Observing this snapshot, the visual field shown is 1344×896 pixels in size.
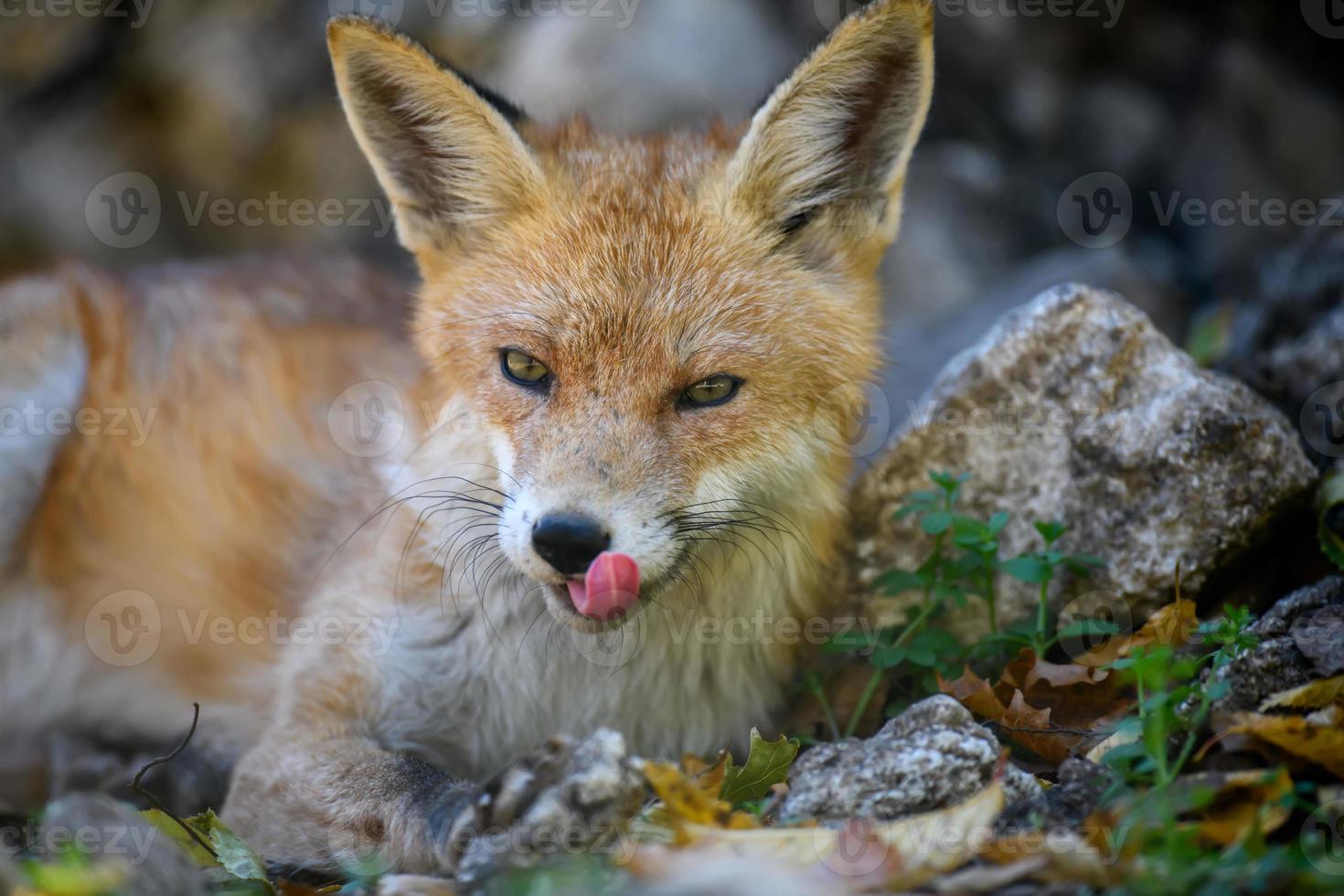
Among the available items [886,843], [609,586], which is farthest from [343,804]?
[886,843]

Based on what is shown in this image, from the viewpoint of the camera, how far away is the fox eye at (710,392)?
3.42m

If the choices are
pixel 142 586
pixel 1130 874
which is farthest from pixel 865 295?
pixel 142 586

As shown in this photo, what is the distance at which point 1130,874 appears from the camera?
89.7 inches

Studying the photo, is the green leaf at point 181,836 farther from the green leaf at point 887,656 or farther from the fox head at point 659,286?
the green leaf at point 887,656

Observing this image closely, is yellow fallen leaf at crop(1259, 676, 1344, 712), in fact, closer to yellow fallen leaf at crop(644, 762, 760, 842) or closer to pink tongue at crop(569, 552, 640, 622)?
yellow fallen leaf at crop(644, 762, 760, 842)

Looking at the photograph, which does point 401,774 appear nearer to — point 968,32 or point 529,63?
point 529,63

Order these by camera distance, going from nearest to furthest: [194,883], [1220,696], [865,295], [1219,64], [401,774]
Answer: [194,883]
[1220,696]
[401,774]
[865,295]
[1219,64]

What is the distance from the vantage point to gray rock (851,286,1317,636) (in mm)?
3707

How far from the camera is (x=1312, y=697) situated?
287cm

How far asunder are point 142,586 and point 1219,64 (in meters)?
6.39

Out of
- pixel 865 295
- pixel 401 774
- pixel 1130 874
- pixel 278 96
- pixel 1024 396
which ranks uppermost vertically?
pixel 278 96

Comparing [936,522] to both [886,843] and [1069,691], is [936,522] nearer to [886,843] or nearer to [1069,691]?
[1069,691]

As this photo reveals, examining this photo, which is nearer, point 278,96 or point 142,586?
point 142,586

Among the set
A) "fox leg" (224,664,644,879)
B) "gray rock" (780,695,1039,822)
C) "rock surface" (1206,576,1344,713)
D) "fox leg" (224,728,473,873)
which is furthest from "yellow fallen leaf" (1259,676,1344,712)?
"fox leg" (224,728,473,873)
